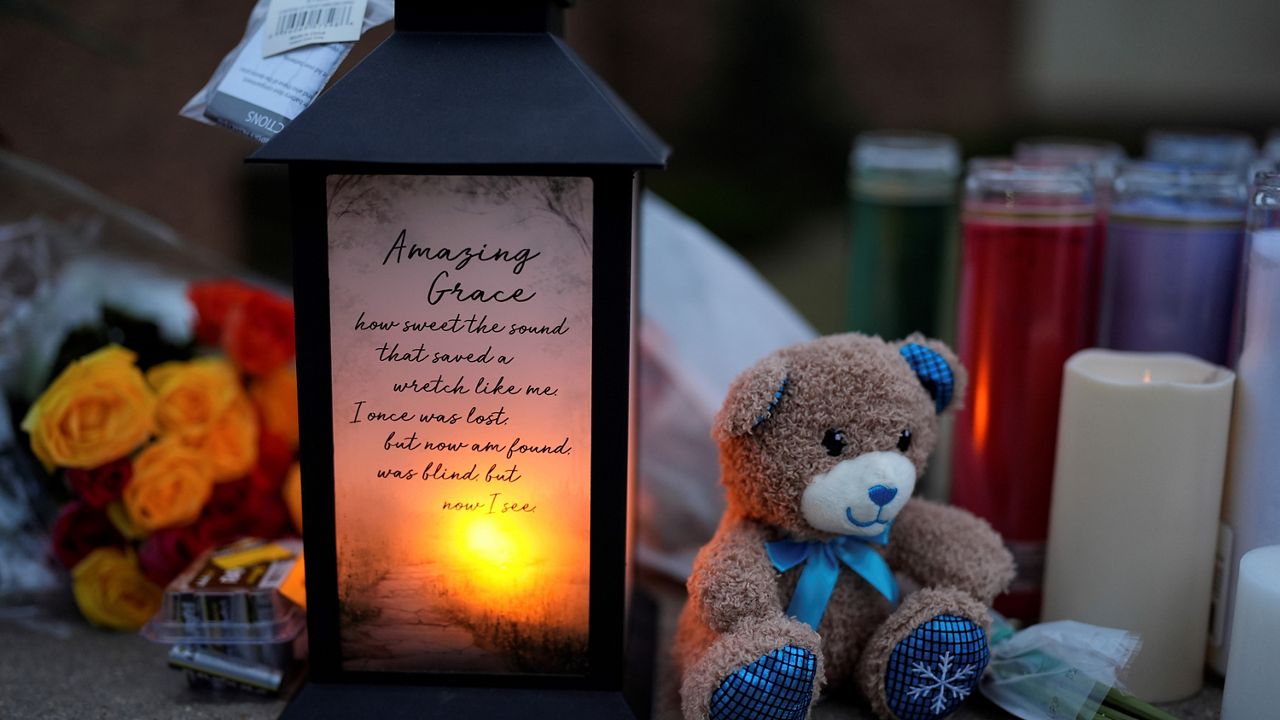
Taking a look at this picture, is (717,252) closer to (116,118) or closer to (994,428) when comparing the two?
(994,428)

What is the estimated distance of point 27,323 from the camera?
3.45 ft

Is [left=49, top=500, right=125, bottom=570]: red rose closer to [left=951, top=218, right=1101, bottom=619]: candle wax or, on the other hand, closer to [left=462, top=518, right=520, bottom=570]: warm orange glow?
[left=462, top=518, right=520, bottom=570]: warm orange glow

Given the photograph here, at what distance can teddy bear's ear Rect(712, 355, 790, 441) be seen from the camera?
28.9 inches

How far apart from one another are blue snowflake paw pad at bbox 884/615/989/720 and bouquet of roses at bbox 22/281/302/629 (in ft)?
1.95

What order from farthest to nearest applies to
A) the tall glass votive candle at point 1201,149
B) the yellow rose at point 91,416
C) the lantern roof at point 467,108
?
the tall glass votive candle at point 1201,149
the yellow rose at point 91,416
the lantern roof at point 467,108

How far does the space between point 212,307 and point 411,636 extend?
476mm

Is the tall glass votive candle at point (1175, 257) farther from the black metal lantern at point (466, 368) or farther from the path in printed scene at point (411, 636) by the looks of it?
the path in printed scene at point (411, 636)

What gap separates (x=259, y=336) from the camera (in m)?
1.03

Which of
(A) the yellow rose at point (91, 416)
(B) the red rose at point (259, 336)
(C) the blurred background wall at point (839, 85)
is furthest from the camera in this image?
(C) the blurred background wall at point (839, 85)

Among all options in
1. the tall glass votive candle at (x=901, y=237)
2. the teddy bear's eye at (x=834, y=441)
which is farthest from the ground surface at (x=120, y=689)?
the tall glass votive candle at (x=901, y=237)

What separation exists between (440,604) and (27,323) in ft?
1.98

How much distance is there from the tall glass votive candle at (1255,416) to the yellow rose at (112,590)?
3.25 feet

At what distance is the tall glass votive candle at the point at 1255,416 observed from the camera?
0.82 m

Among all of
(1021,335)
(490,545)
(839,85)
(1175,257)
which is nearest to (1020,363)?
(1021,335)
